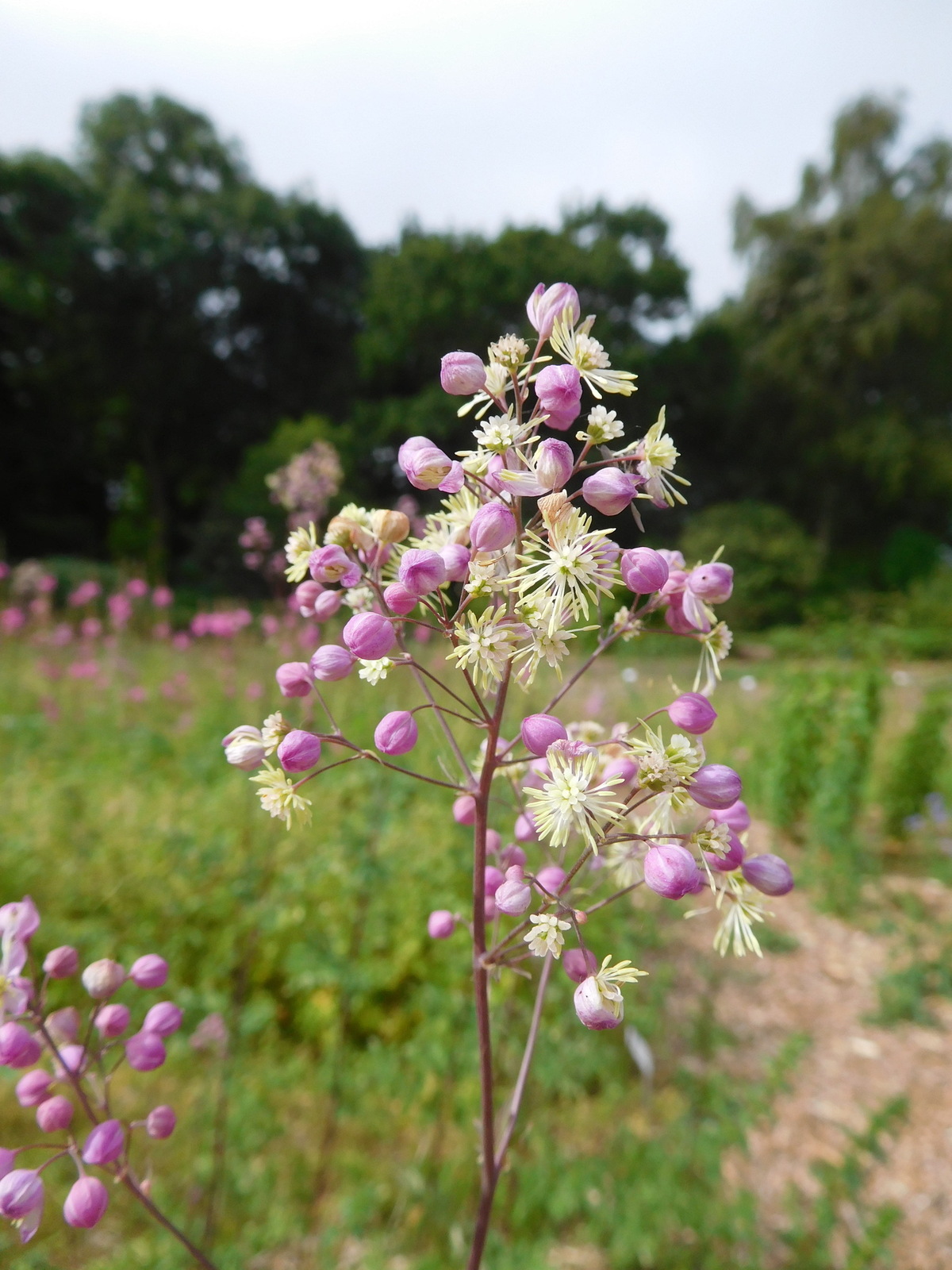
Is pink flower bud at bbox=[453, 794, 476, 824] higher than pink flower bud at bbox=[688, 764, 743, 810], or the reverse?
pink flower bud at bbox=[688, 764, 743, 810]

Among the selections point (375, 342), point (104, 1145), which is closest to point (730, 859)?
point (104, 1145)

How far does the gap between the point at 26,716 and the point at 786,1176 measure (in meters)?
4.63

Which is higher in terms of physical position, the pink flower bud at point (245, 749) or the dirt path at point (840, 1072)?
the pink flower bud at point (245, 749)

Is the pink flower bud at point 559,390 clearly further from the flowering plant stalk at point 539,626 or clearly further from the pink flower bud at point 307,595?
the pink flower bud at point 307,595

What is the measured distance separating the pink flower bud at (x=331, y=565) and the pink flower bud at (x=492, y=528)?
15 centimetres

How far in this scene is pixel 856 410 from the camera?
16625 millimetres

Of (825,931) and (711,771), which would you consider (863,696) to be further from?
(711,771)

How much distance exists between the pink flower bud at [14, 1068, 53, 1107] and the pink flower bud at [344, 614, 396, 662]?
597mm

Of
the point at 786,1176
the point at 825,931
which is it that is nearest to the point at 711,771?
the point at 786,1176

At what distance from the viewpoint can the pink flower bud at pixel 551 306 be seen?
66cm

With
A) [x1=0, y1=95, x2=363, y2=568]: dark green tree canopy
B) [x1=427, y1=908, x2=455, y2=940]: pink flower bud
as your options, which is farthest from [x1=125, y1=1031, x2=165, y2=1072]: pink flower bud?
[x1=0, y1=95, x2=363, y2=568]: dark green tree canopy

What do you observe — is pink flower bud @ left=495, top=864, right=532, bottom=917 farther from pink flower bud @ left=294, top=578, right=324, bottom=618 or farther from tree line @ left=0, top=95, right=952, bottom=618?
tree line @ left=0, top=95, right=952, bottom=618

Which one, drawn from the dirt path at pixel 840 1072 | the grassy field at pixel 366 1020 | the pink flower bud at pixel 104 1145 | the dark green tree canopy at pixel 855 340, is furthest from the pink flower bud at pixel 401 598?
the dark green tree canopy at pixel 855 340

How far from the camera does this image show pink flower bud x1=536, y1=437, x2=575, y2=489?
573 millimetres
